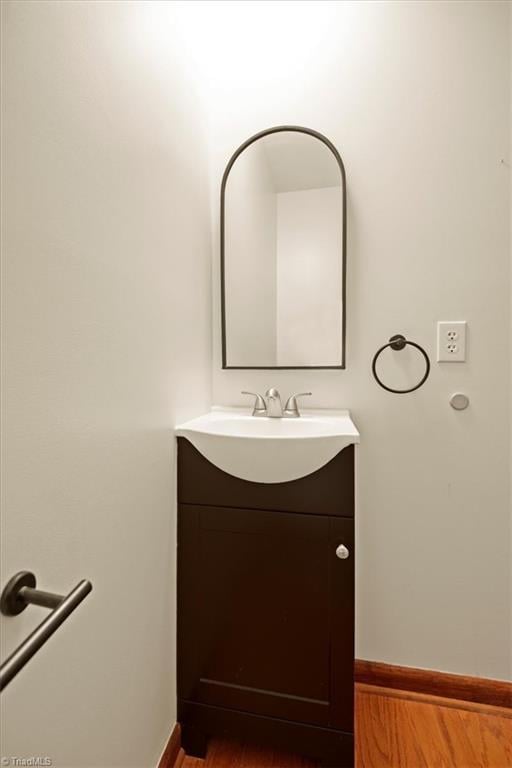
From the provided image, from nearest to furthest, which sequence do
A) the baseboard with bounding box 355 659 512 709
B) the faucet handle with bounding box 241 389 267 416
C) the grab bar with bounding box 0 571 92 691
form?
the grab bar with bounding box 0 571 92 691, the baseboard with bounding box 355 659 512 709, the faucet handle with bounding box 241 389 267 416

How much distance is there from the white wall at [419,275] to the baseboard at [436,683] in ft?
0.09

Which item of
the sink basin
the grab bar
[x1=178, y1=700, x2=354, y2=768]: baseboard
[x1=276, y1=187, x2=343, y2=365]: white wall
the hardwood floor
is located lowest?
the hardwood floor

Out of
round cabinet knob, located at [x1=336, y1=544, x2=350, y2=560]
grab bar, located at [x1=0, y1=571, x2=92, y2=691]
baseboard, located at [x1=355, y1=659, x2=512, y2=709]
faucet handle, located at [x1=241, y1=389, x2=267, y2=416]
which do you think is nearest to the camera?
grab bar, located at [x1=0, y1=571, x2=92, y2=691]

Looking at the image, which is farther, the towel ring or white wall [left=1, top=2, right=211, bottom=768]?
the towel ring

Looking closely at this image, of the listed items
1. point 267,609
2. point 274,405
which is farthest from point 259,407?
point 267,609

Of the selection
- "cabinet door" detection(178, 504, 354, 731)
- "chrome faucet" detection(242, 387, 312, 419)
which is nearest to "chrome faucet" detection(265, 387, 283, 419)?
"chrome faucet" detection(242, 387, 312, 419)

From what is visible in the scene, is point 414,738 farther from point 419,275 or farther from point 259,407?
point 419,275

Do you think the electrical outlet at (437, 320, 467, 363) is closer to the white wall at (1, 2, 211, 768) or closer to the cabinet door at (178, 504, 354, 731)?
the cabinet door at (178, 504, 354, 731)

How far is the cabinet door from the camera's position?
40.7 inches

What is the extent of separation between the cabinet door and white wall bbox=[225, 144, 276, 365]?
0.62 meters

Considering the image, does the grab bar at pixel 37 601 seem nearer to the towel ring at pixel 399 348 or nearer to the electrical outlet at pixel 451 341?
the towel ring at pixel 399 348

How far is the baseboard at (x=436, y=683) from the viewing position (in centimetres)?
128

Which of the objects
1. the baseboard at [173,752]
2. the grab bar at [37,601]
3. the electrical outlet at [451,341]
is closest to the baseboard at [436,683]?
the baseboard at [173,752]

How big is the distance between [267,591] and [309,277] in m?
1.00
